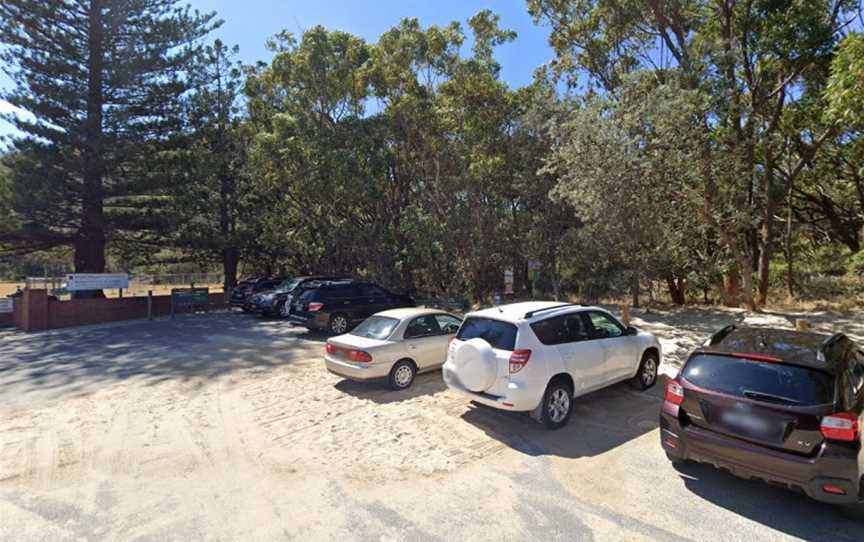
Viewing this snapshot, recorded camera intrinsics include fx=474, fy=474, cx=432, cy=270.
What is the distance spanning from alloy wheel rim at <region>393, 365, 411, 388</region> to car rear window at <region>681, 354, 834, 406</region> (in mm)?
4636

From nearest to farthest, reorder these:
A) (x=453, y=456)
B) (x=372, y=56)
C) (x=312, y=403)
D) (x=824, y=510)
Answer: (x=824, y=510)
(x=453, y=456)
(x=312, y=403)
(x=372, y=56)

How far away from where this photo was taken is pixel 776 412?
13.1 ft

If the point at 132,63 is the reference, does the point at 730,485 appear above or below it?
below

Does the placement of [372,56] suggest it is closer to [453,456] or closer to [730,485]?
[453,456]

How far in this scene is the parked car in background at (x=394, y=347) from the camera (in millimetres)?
7844

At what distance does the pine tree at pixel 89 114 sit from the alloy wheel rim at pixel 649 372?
20757mm

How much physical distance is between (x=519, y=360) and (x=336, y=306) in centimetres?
908

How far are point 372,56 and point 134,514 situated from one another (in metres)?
18.1

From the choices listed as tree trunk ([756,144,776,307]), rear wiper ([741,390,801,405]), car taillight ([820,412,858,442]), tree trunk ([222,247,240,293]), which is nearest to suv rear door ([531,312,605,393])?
rear wiper ([741,390,801,405])

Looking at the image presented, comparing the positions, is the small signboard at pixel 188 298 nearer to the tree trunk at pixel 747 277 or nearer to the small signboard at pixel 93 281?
the small signboard at pixel 93 281

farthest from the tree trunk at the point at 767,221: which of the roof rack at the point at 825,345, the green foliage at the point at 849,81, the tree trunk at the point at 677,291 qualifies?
the roof rack at the point at 825,345

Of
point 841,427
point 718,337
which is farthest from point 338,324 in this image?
point 841,427

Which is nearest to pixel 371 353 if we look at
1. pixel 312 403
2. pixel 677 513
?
pixel 312 403

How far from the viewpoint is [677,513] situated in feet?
13.7
